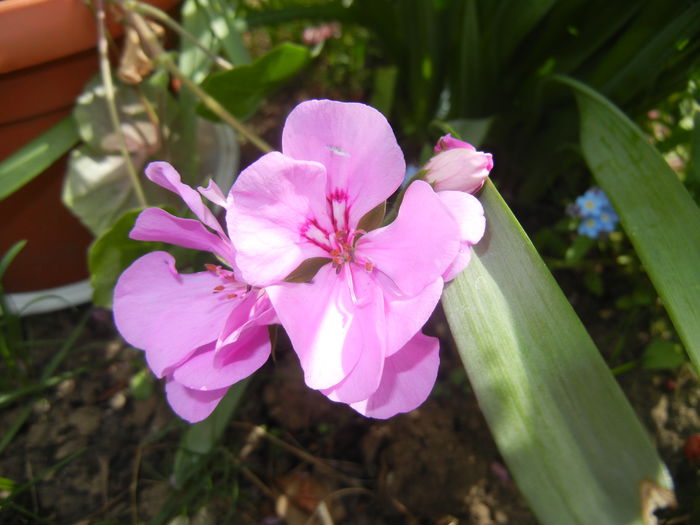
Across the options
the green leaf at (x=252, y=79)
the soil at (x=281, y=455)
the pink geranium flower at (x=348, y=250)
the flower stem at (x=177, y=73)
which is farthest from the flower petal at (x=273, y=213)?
the soil at (x=281, y=455)

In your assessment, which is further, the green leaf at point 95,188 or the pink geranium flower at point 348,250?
the green leaf at point 95,188

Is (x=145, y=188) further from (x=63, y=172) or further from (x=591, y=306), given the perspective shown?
(x=591, y=306)

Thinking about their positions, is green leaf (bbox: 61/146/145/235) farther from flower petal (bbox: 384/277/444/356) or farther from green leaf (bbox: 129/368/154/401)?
flower petal (bbox: 384/277/444/356)

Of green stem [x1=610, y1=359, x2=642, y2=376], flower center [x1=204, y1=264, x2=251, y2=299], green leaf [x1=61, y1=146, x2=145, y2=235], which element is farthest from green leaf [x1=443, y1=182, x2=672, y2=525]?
green leaf [x1=61, y1=146, x2=145, y2=235]

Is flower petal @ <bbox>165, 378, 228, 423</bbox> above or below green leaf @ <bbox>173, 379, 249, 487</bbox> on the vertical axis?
above

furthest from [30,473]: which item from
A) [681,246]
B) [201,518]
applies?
[681,246]

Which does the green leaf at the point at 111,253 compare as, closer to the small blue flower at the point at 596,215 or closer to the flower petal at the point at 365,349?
the flower petal at the point at 365,349
